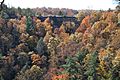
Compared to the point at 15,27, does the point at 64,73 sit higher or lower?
lower

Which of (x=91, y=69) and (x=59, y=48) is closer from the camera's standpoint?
(x=91, y=69)

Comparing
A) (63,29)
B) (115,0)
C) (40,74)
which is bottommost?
(40,74)

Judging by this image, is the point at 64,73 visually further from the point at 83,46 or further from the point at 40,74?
the point at 83,46

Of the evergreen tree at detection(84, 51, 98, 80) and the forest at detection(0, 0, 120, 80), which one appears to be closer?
the evergreen tree at detection(84, 51, 98, 80)

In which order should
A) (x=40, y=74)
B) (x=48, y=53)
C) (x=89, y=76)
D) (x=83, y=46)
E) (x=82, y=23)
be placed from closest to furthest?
(x=89, y=76)
(x=40, y=74)
(x=83, y=46)
(x=48, y=53)
(x=82, y=23)

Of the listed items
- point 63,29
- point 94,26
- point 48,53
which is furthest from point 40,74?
point 63,29

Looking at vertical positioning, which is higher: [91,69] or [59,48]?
[59,48]

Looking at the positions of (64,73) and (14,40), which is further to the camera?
(14,40)

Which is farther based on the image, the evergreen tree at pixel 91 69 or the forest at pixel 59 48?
the forest at pixel 59 48
